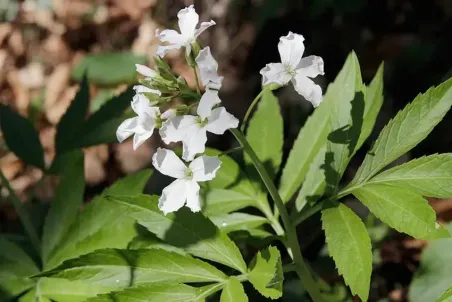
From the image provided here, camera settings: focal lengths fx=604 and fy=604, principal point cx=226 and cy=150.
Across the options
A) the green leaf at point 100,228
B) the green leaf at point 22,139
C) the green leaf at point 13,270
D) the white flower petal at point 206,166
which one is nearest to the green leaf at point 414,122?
the white flower petal at point 206,166

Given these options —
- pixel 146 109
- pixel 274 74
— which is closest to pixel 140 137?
pixel 146 109

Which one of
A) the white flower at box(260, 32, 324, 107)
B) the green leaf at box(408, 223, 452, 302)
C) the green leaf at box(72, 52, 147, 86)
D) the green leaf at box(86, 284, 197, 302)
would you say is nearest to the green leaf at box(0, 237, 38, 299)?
the green leaf at box(86, 284, 197, 302)

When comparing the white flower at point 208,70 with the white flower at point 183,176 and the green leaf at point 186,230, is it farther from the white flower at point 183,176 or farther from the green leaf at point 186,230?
the green leaf at point 186,230

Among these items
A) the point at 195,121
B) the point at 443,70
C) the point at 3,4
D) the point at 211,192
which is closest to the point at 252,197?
the point at 211,192

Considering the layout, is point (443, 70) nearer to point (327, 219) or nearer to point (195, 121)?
point (327, 219)

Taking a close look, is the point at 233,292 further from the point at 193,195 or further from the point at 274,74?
the point at 274,74

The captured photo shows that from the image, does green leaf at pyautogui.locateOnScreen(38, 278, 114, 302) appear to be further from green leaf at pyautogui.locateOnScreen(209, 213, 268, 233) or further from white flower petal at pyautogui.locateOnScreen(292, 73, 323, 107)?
white flower petal at pyautogui.locateOnScreen(292, 73, 323, 107)

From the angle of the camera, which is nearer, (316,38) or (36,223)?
(36,223)
